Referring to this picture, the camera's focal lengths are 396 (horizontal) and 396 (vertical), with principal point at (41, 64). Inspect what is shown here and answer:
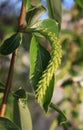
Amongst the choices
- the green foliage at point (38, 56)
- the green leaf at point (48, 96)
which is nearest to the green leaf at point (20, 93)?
the green foliage at point (38, 56)

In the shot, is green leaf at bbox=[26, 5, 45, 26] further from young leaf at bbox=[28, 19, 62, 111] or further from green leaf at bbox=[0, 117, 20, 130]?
green leaf at bbox=[0, 117, 20, 130]

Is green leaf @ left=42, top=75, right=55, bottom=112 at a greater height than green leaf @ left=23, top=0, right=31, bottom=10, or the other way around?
green leaf @ left=23, top=0, right=31, bottom=10

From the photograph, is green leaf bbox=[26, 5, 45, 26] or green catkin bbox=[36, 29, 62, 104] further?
green leaf bbox=[26, 5, 45, 26]

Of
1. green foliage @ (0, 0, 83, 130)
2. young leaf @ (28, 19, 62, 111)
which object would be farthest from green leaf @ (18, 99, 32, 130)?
young leaf @ (28, 19, 62, 111)

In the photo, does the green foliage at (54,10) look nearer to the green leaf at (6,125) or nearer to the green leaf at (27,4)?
the green leaf at (27,4)

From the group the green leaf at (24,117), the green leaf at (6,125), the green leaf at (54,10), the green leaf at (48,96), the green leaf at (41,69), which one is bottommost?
the green leaf at (24,117)

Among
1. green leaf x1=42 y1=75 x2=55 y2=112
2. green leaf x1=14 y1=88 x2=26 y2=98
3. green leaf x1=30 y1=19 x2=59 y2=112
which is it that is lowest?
green leaf x1=14 y1=88 x2=26 y2=98
